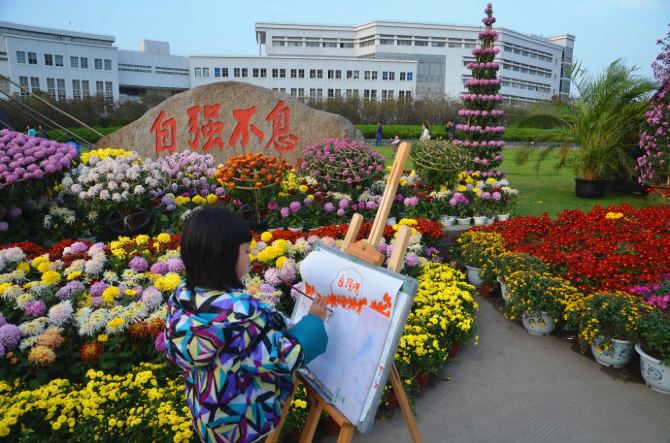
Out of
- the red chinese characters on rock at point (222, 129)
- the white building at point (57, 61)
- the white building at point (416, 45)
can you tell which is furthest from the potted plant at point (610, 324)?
the white building at point (416, 45)

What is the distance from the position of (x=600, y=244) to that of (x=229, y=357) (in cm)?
402

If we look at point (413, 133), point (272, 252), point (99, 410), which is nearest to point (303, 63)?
point (413, 133)

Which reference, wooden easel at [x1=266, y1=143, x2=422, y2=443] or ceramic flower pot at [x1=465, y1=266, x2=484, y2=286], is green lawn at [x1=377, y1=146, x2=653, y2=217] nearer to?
ceramic flower pot at [x1=465, y1=266, x2=484, y2=286]

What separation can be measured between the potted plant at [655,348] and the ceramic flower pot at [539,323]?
28.0 inches

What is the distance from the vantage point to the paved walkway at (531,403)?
2.65 m

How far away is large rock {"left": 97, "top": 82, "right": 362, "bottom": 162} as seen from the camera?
799cm

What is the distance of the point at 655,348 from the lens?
301 centimetres

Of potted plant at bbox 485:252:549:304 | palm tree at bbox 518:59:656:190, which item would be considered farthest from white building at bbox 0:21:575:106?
potted plant at bbox 485:252:549:304

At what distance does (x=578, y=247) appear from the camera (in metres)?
4.58

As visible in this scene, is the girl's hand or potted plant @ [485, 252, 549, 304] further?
potted plant @ [485, 252, 549, 304]

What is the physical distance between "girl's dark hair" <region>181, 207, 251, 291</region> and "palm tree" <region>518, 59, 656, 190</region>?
9.65 meters

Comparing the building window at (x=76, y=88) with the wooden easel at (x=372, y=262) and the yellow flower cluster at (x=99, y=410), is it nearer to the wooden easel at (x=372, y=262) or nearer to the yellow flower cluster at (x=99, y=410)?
the yellow flower cluster at (x=99, y=410)

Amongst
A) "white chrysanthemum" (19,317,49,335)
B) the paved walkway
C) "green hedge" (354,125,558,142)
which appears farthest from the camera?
→ "green hedge" (354,125,558,142)

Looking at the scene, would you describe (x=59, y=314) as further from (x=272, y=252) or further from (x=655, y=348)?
(x=655, y=348)
